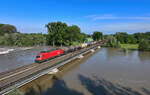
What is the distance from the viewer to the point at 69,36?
160 ft

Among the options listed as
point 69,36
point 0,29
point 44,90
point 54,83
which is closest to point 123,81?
point 54,83

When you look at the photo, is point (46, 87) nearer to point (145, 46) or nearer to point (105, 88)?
point (105, 88)

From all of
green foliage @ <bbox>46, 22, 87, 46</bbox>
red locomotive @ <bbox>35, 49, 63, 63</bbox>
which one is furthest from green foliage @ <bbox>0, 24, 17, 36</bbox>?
red locomotive @ <bbox>35, 49, 63, 63</bbox>

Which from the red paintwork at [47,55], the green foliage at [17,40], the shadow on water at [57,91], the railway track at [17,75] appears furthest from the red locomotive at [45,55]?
the green foliage at [17,40]

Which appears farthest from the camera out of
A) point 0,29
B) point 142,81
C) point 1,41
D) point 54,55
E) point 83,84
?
point 0,29

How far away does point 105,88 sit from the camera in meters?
12.1

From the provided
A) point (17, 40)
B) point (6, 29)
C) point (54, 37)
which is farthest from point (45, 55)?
point (6, 29)

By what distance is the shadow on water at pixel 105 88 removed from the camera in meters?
11.1

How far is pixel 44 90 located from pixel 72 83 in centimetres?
374

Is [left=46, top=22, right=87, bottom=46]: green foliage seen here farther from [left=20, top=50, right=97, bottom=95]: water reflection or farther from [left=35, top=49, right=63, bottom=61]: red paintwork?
[left=20, top=50, right=97, bottom=95]: water reflection

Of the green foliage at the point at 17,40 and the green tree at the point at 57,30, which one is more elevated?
the green tree at the point at 57,30

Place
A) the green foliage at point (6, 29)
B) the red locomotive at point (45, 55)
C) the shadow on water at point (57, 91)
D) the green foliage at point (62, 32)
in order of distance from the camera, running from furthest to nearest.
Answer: the green foliage at point (6, 29), the green foliage at point (62, 32), the red locomotive at point (45, 55), the shadow on water at point (57, 91)

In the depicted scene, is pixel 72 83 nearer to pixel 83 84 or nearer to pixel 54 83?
pixel 83 84

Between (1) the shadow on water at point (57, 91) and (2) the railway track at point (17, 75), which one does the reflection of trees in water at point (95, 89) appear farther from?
(2) the railway track at point (17, 75)
